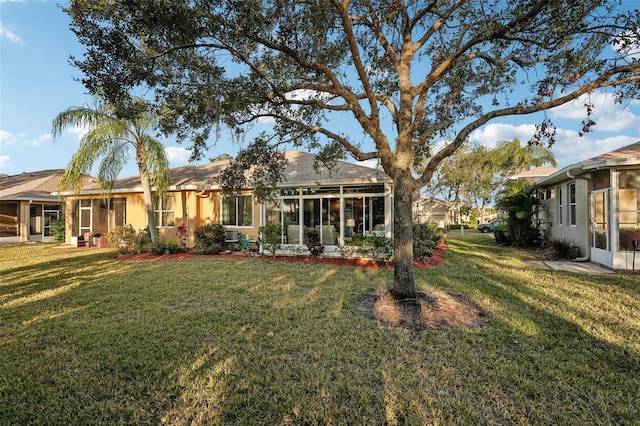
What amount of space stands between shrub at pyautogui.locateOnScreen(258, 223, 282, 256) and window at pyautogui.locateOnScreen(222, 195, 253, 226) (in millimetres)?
2493

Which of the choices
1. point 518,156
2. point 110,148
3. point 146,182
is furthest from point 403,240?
point 518,156

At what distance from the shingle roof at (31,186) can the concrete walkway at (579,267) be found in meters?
27.6

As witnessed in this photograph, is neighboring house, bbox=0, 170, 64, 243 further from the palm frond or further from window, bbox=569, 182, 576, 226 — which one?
window, bbox=569, 182, 576, 226

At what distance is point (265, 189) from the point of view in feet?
30.4

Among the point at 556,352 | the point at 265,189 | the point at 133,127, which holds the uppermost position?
the point at 133,127

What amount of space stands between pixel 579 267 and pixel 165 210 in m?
18.1

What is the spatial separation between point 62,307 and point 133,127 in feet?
32.3

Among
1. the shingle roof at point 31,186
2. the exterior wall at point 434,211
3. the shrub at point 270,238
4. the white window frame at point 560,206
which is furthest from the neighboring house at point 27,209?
the exterior wall at point 434,211

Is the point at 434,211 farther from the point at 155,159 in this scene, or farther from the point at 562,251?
the point at 155,159

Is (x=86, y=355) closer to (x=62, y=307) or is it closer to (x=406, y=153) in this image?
(x=62, y=307)

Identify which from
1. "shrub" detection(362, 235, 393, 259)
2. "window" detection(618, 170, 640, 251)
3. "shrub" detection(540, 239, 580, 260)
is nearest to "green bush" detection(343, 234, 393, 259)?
"shrub" detection(362, 235, 393, 259)

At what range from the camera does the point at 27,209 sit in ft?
68.4

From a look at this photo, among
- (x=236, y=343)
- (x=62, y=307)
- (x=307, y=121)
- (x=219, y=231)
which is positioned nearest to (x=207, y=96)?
(x=307, y=121)

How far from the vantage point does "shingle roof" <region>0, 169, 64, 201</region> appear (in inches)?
795
